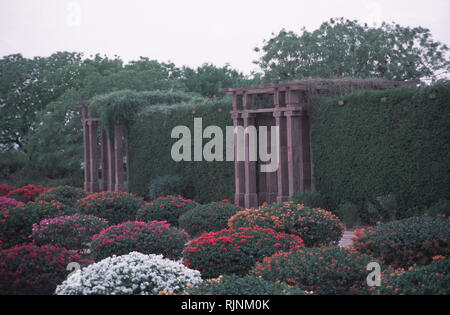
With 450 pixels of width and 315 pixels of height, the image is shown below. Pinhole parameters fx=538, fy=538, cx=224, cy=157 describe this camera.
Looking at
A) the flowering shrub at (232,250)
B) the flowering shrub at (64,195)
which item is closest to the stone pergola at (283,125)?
the flowering shrub at (64,195)

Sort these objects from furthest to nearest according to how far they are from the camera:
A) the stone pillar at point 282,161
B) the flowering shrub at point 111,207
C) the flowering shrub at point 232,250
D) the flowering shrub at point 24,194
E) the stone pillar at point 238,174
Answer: the flowering shrub at point 24,194 < the stone pillar at point 238,174 < the stone pillar at point 282,161 < the flowering shrub at point 111,207 < the flowering shrub at point 232,250

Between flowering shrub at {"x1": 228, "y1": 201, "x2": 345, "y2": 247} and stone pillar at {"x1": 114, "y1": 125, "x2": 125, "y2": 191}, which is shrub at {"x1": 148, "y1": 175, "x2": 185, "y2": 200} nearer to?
stone pillar at {"x1": 114, "y1": 125, "x2": 125, "y2": 191}

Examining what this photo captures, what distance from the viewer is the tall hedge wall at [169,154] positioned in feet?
52.2

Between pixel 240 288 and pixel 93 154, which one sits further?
pixel 93 154

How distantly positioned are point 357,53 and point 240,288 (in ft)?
70.5

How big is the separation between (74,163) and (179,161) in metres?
10.6

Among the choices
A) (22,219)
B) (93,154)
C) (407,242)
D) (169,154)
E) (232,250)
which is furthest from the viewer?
(93,154)

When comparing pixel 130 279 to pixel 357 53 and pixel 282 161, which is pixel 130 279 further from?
pixel 357 53

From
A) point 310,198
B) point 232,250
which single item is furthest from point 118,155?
point 232,250

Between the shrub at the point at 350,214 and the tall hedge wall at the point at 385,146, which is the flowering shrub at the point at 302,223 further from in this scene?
the shrub at the point at 350,214

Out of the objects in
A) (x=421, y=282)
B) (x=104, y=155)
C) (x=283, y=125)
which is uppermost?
(x=283, y=125)

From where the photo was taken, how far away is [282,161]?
13828 mm

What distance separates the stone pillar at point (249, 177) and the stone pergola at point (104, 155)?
21.3 feet

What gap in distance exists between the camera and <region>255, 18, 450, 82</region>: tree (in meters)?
24.4
